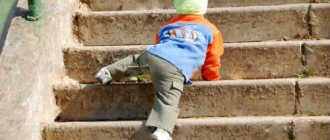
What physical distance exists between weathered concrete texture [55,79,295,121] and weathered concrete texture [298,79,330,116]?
7 cm

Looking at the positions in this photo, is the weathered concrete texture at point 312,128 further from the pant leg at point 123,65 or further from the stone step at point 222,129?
the pant leg at point 123,65

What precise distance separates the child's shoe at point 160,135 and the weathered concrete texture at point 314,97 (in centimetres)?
99

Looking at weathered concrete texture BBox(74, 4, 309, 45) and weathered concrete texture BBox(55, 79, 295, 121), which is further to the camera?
weathered concrete texture BBox(74, 4, 309, 45)

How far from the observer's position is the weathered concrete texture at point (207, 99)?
4352mm

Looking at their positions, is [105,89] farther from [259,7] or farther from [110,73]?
[259,7]

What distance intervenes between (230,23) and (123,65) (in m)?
1.07

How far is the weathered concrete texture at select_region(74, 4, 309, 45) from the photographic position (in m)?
4.99

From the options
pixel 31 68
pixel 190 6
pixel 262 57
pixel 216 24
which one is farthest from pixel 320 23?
pixel 31 68

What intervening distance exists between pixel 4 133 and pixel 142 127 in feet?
2.86

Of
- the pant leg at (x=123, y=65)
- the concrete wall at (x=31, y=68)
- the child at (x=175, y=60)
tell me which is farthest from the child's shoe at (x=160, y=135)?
the concrete wall at (x=31, y=68)

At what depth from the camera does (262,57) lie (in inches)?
186

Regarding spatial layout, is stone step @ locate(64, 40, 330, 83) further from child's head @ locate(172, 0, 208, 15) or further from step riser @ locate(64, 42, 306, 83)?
child's head @ locate(172, 0, 208, 15)

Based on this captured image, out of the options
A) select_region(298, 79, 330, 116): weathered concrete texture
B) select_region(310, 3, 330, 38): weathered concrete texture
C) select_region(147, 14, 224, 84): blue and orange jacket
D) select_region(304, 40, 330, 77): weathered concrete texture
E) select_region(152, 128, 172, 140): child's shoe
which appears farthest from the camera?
select_region(310, 3, 330, 38): weathered concrete texture

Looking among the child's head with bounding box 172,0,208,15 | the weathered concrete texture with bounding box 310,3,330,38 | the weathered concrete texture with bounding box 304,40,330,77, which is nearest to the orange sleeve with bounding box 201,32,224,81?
the child's head with bounding box 172,0,208,15
